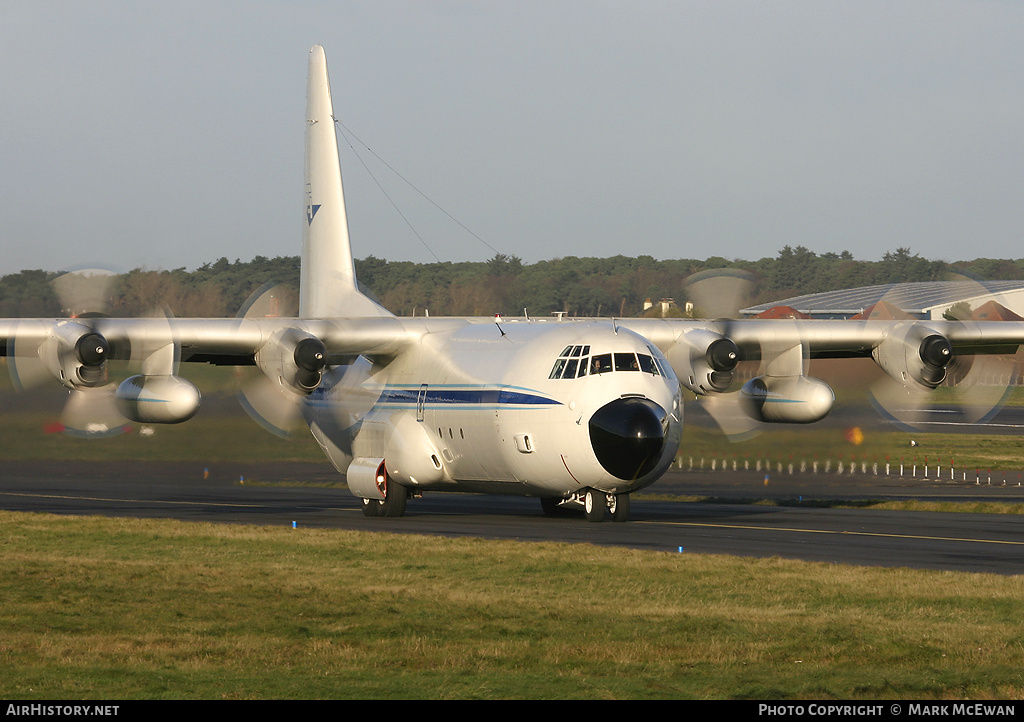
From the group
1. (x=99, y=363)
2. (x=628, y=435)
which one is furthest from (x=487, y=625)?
(x=99, y=363)

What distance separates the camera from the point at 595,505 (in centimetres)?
2447

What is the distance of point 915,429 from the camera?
171ft

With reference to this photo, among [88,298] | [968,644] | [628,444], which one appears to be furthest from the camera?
[88,298]

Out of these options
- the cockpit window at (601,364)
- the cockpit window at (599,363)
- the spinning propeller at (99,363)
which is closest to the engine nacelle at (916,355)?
the cockpit window at (599,363)

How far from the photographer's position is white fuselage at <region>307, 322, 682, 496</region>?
73.1 ft

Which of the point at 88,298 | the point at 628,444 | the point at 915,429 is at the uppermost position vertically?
the point at 88,298

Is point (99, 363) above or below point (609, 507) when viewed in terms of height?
above

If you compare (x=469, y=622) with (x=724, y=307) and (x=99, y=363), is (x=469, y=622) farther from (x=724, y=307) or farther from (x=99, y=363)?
(x=724, y=307)

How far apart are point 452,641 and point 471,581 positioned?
13.6 ft

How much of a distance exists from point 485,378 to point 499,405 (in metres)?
0.88

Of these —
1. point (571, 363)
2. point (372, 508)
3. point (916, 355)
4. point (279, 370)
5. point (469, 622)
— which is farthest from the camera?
point (372, 508)

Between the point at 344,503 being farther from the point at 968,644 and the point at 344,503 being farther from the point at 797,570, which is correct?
the point at 968,644

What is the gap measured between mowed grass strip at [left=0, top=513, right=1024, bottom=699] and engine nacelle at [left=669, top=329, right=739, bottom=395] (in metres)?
7.33
